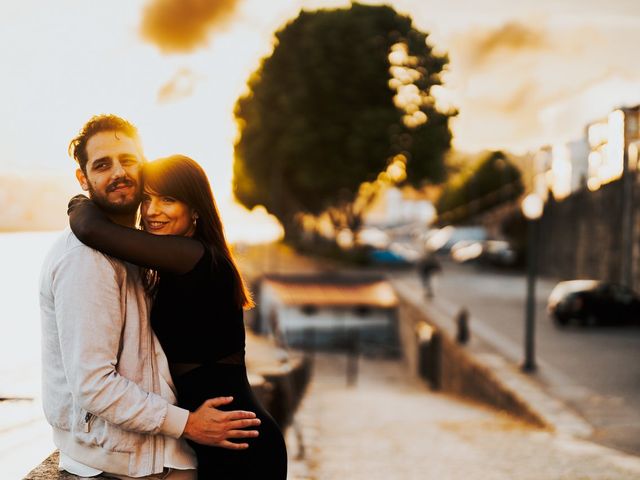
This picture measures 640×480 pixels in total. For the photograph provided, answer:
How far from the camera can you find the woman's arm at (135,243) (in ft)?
8.93

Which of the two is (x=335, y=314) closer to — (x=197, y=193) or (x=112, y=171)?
(x=197, y=193)

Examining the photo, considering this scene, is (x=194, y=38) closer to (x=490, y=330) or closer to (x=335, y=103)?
(x=490, y=330)

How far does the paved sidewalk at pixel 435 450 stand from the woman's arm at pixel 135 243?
446 centimetres

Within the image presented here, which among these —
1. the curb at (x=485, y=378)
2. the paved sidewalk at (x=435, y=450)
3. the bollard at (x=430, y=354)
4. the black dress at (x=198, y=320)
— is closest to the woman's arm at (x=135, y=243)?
the black dress at (x=198, y=320)

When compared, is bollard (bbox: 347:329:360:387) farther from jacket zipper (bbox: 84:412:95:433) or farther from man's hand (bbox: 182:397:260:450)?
jacket zipper (bbox: 84:412:95:433)

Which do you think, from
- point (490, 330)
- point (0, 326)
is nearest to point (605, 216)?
point (490, 330)

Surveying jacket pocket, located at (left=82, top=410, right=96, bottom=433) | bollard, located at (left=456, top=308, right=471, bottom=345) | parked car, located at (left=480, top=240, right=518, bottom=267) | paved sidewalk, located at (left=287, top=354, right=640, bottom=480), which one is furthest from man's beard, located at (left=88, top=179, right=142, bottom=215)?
parked car, located at (left=480, top=240, right=518, bottom=267)

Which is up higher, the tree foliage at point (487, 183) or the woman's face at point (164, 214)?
the tree foliage at point (487, 183)

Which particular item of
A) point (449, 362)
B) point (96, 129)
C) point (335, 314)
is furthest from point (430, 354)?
point (96, 129)

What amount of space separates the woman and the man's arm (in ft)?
0.40

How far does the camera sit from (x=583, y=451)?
956cm

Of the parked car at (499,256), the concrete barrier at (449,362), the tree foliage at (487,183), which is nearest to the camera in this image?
the concrete barrier at (449,362)

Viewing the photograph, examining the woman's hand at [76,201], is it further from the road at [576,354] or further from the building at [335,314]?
the building at [335,314]

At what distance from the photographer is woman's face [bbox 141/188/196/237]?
9.73 ft
